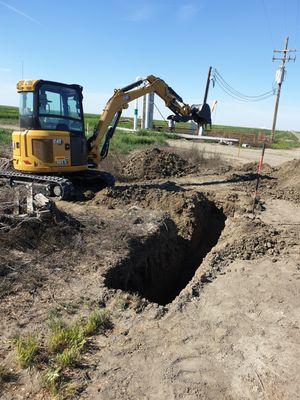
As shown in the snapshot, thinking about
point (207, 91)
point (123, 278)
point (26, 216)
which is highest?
point (207, 91)

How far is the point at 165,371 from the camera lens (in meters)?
3.96

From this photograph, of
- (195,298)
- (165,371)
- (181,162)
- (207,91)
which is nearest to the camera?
(165,371)

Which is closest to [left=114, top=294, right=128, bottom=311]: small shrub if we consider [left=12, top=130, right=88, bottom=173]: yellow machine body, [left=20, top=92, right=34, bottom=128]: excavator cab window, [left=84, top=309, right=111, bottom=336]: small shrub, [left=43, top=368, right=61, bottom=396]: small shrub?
[left=84, top=309, right=111, bottom=336]: small shrub

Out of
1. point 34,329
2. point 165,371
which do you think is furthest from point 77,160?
point 165,371

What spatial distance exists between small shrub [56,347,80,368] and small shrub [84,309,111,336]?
46cm

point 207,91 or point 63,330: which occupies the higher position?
point 207,91

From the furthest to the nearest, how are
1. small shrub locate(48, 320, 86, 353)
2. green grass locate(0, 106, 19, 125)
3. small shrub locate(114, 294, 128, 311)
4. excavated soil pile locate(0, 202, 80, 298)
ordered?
green grass locate(0, 106, 19, 125)
excavated soil pile locate(0, 202, 80, 298)
small shrub locate(114, 294, 128, 311)
small shrub locate(48, 320, 86, 353)

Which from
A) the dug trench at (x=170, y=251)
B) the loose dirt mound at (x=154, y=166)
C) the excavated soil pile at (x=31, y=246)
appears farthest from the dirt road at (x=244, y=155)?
the excavated soil pile at (x=31, y=246)

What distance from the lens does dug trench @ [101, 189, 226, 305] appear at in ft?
23.0

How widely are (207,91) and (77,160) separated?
6.26 metres

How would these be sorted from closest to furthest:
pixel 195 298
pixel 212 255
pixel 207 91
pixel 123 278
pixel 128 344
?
pixel 128 344
pixel 195 298
pixel 123 278
pixel 212 255
pixel 207 91

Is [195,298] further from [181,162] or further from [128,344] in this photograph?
[181,162]

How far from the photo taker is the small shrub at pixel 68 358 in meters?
3.93

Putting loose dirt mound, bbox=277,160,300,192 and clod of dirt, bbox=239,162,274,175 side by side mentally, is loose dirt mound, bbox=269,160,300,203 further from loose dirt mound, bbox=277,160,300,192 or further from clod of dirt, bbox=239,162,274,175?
clod of dirt, bbox=239,162,274,175
